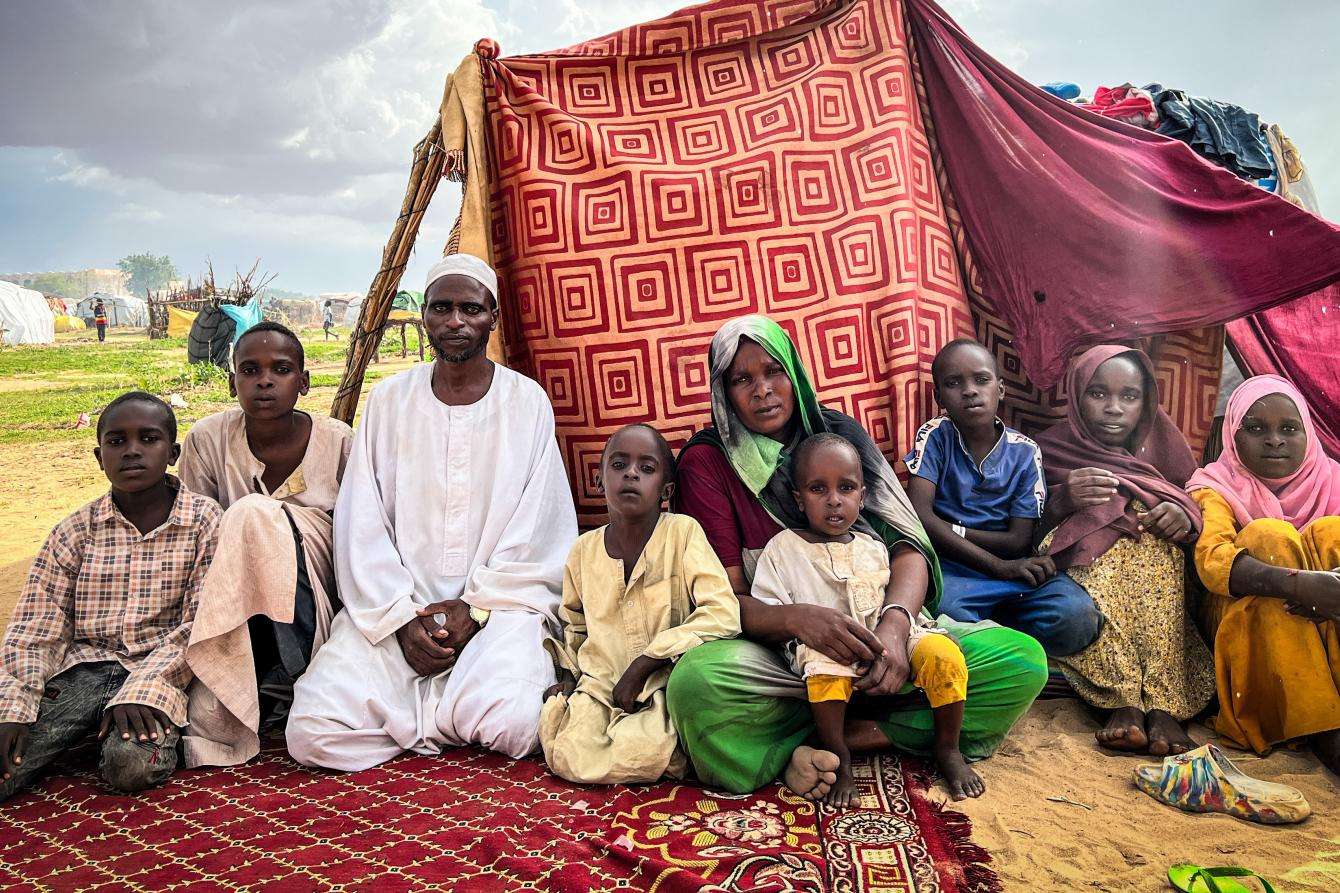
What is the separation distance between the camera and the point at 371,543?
3.28 m

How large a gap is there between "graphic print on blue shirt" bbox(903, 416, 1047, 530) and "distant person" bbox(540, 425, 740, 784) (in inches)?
39.0

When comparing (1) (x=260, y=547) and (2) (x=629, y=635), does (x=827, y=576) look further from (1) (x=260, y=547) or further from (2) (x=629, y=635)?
(1) (x=260, y=547)

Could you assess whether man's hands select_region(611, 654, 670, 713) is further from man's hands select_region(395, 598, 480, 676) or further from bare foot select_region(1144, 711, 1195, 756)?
bare foot select_region(1144, 711, 1195, 756)

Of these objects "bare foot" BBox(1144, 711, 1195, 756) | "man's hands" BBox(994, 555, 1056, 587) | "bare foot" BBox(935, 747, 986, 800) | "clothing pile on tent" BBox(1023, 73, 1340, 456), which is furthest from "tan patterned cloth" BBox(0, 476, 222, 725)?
"clothing pile on tent" BBox(1023, 73, 1340, 456)

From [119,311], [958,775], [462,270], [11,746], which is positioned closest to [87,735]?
[11,746]

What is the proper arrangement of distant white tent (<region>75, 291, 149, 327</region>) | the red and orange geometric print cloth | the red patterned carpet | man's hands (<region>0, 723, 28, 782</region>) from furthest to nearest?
distant white tent (<region>75, 291, 149, 327</region>), the red and orange geometric print cloth, man's hands (<region>0, 723, 28, 782</region>), the red patterned carpet

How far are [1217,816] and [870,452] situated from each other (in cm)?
139

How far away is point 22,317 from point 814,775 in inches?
1104

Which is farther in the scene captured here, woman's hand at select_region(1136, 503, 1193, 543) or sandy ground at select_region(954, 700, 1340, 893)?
woman's hand at select_region(1136, 503, 1193, 543)

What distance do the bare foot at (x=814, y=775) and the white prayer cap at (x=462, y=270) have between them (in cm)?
212

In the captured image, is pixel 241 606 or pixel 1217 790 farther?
pixel 241 606

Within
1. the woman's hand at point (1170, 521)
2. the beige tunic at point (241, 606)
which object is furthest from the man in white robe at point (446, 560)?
the woman's hand at point (1170, 521)

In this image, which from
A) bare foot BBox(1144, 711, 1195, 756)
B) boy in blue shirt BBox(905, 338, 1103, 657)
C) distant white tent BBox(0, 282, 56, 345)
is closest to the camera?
bare foot BBox(1144, 711, 1195, 756)

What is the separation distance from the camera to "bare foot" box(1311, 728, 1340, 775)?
268 centimetres
